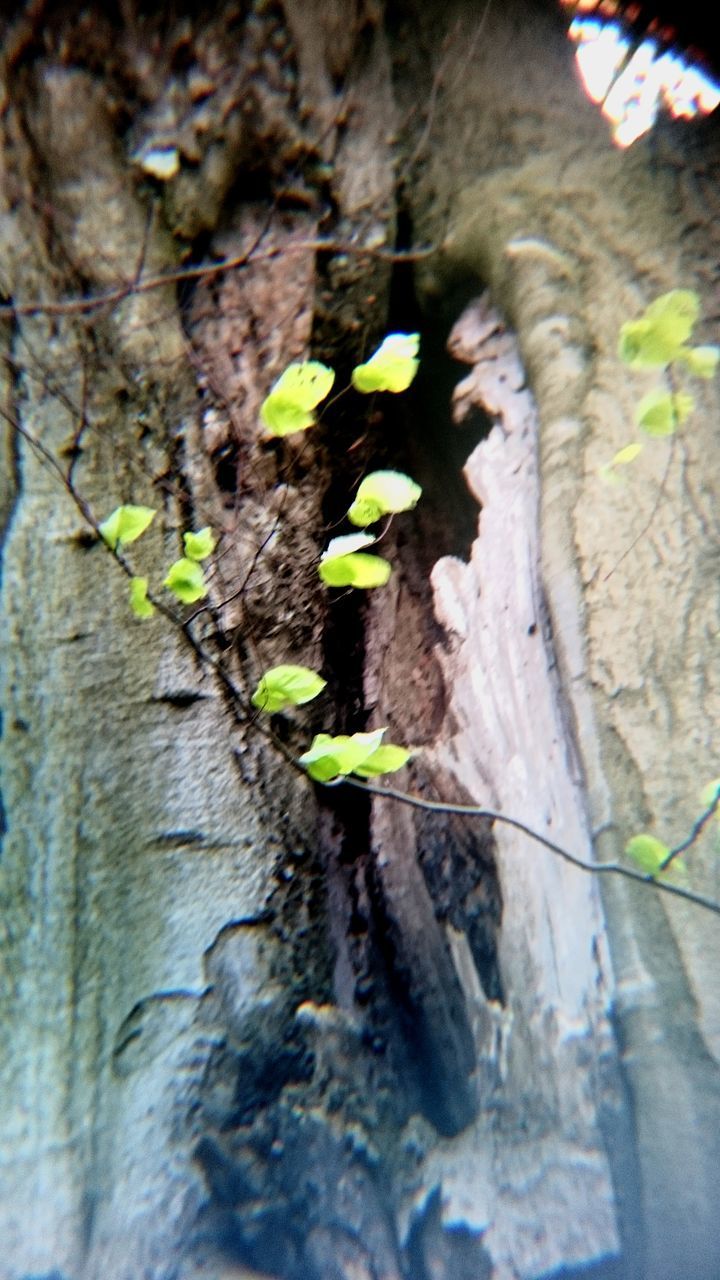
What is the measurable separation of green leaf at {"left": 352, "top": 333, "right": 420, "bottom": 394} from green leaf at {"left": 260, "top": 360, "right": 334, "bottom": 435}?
5 centimetres

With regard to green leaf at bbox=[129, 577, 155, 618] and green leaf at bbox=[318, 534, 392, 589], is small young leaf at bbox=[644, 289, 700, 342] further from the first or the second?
green leaf at bbox=[129, 577, 155, 618]

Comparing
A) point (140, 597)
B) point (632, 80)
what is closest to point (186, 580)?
point (140, 597)

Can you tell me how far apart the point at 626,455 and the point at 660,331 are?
7.9 inches

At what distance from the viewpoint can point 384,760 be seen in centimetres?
84

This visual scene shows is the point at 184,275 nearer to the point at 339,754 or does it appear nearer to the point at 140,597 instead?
the point at 140,597

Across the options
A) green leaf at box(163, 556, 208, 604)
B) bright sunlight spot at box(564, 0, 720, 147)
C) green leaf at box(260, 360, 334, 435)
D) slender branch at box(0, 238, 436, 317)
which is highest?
bright sunlight spot at box(564, 0, 720, 147)

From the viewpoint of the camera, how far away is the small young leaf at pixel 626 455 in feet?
3.11

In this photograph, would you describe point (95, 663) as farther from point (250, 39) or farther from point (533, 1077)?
point (250, 39)

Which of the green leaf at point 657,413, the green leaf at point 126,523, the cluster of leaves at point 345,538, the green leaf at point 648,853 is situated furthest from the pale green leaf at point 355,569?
the green leaf at point 648,853

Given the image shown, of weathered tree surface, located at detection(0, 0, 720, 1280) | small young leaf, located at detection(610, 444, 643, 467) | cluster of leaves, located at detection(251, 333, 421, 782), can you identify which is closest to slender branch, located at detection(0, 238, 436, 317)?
weathered tree surface, located at detection(0, 0, 720, 1280)

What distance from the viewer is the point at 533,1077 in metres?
0.94

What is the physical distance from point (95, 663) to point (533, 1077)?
789 millimetres

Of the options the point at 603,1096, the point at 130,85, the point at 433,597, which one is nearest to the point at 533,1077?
the point at 603,1096

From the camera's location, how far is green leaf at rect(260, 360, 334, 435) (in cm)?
79
